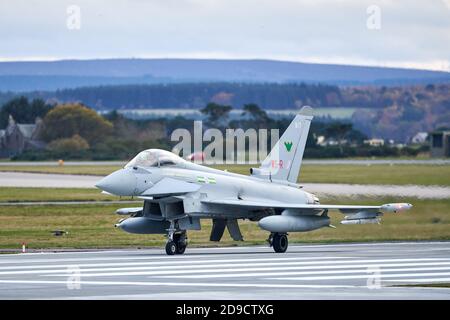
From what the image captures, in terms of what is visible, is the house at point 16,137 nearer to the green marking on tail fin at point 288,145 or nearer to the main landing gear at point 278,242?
the green marking on tail fin at point 288,145

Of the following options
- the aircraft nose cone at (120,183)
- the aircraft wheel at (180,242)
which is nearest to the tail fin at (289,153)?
the aircraft wheel at (180,242)

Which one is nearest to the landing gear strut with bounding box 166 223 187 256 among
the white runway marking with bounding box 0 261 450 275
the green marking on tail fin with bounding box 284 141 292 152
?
the white runway marking with bounding box 0 261 450 275

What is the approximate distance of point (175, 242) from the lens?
94.5 feet

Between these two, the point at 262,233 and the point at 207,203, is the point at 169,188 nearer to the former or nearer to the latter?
the point at 207,203

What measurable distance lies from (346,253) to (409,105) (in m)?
88.8

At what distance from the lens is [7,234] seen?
116ft

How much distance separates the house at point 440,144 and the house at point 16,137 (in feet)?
115

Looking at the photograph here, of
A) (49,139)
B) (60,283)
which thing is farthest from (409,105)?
(60,283)

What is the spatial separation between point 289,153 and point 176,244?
4.92 meters

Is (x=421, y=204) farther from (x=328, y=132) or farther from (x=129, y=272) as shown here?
(x=328, y=132)

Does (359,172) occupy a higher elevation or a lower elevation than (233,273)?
lower

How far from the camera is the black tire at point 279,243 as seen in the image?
29.8 m

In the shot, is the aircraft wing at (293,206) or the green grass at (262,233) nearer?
the aircraft wing at (293,206)

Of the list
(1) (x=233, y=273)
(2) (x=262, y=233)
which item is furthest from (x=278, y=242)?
(2) (x=262, y=233)
